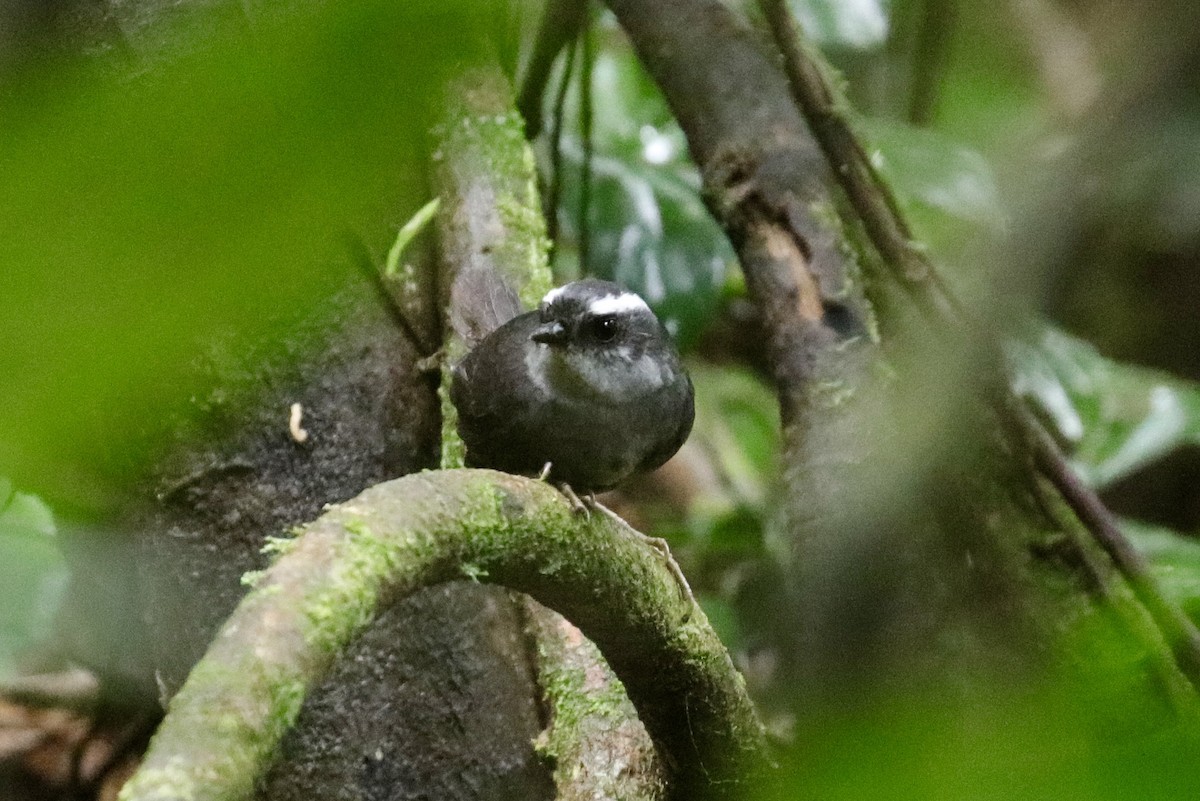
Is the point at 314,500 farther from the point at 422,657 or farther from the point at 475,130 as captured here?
the point at 475,130

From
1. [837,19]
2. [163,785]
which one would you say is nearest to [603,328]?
[163,785]

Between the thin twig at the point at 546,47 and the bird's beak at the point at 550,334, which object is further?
the thin twig at the point at 546,47

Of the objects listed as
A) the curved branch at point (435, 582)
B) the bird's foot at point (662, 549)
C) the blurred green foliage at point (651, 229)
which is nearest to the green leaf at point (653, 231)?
the blurred green foliage at point (651, 229)

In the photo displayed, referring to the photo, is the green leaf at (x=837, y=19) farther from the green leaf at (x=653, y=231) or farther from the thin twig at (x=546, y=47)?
the thin twig at (x=546, y=47)

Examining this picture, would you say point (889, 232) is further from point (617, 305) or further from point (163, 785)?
point (163, 785)

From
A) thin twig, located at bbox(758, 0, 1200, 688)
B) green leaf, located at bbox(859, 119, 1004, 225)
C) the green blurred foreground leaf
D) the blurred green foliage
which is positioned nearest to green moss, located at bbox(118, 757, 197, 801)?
the green blurred foreground leaf

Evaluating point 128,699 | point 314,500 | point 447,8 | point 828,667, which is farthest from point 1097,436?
point 447,8
